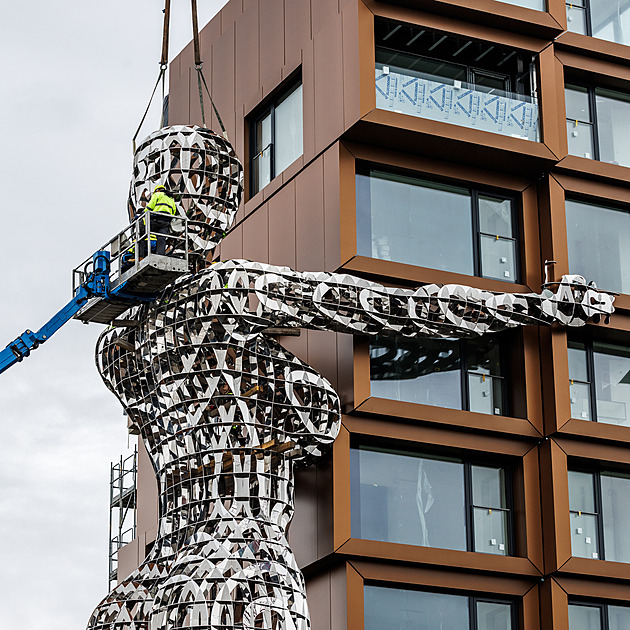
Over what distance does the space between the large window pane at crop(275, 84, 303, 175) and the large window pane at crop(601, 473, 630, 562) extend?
8.39 meters

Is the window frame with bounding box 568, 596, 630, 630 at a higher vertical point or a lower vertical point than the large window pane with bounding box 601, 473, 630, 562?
lower

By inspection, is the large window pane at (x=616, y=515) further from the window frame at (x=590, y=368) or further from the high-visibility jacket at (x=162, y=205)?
the high-visibility jacket at (x=162, y=205)

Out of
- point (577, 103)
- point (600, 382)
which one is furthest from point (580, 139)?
point (600, 382)

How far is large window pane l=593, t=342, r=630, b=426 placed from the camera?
28109 mm

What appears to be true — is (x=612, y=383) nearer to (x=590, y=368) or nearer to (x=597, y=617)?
(x=590, y=368)

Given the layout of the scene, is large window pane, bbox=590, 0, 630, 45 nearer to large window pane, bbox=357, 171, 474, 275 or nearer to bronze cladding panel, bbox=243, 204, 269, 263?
large window pane, bbox=357, 171, 474, 275

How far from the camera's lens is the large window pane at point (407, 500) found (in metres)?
25.7

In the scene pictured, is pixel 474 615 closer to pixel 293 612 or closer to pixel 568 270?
pixel 293 612

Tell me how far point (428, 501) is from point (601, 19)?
10.8 metres

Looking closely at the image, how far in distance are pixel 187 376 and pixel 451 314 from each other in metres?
4.78

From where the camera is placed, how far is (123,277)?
24.4 meters

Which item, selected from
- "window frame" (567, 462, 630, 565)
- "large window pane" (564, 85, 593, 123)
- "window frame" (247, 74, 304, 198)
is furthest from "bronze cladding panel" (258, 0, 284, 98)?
"window frame" (567, 462, 630, 565)

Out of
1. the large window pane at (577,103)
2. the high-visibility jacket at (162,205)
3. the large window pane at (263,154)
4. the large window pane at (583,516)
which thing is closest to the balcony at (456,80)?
the large window pane at (577,103)

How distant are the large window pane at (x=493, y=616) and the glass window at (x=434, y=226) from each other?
5977 millimetres
